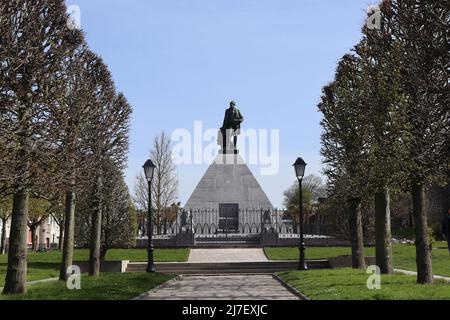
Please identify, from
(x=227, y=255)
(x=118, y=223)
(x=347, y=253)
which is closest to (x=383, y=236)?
(x=347, y=253)

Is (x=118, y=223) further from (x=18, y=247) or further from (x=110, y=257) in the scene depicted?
(x=18, y=247)

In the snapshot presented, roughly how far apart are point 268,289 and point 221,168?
94.6 feet

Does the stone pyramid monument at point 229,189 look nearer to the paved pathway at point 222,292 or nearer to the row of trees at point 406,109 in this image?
the paved pathway at point 222,292

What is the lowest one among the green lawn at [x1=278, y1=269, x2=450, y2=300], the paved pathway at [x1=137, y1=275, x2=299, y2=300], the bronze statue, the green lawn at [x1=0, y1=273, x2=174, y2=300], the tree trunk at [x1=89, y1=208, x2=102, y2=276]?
the paved pathway at [x1=137, y1=275, x2=299, y2=300]

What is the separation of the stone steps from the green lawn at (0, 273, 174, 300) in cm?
635

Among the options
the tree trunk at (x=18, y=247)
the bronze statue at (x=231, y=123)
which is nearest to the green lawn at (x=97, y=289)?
the tree trunk at (x=18, y=247)

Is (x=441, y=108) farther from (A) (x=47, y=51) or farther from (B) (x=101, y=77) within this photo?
(B) (x=101, y=77)

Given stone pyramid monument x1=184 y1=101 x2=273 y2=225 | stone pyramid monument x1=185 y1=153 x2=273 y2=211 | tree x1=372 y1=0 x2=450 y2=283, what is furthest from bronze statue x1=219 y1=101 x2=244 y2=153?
tree x1=372 y1=0 x2=450 y2=283

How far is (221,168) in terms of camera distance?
45906mm

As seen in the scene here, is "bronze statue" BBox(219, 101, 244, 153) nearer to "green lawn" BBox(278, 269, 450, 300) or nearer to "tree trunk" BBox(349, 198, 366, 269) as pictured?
"tree trunk" BBox(349, 198, 366, 269)

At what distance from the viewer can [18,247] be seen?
13.8m

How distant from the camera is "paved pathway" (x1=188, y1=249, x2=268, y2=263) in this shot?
29.5m

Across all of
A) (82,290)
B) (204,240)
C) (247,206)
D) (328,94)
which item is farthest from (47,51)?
(247,206)

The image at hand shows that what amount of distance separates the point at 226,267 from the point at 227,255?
4521 mm
